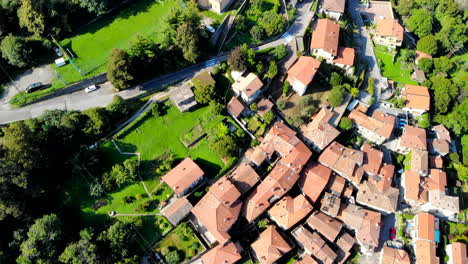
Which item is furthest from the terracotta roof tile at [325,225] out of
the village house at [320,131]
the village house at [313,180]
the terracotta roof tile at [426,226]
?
the terracotta roof tile at [426,226]

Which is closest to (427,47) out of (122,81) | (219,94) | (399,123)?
(399,123)

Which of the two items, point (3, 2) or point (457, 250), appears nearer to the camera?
point (457, 250)

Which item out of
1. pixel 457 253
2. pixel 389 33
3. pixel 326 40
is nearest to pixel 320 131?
pixel 326 40

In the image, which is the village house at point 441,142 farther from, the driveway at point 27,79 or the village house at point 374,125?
the driveway at point 27,79

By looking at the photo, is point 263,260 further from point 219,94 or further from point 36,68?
point 36,68

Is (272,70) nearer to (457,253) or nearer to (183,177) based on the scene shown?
(183,177)

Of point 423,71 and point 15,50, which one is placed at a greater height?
point 15,50
